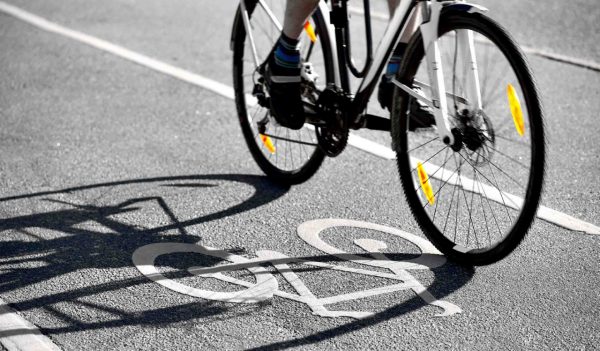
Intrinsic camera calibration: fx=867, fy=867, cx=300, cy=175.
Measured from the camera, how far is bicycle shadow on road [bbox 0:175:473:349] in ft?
11.7

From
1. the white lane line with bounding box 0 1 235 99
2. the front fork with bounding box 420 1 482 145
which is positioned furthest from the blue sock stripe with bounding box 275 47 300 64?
the white lane line with bounding box 0 1 235 99

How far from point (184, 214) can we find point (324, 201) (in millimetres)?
773

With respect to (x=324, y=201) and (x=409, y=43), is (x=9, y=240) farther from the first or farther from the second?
(x=409, y=43)

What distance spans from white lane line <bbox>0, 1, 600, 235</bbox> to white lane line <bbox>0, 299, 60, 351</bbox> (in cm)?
220

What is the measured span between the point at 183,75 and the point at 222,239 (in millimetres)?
3136

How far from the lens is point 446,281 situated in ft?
12.7

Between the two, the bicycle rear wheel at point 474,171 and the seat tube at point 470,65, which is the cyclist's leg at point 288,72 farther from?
the seat tube at point 470,65

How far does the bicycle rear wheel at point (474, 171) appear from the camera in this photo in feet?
11.6

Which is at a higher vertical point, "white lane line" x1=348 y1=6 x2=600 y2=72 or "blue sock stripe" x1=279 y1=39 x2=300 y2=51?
"white lane line" x1=348 y1=6 x2=600 y2=72

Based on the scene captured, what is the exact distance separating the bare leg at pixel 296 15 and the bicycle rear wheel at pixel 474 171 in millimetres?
652

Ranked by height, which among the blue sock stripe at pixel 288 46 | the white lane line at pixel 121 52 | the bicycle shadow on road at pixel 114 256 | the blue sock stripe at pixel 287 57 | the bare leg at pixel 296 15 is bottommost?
the bicycle shadow on road at pixel 114 256

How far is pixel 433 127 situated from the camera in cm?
405

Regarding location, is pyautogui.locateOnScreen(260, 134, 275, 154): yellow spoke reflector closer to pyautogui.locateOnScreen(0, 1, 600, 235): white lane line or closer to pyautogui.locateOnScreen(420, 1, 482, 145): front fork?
pyautogui.locateOnScreen(0, 1, 600, 235): white lane line

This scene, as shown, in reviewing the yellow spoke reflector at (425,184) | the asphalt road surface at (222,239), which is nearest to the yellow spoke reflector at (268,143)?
the asphalt road surface at (222,239)
